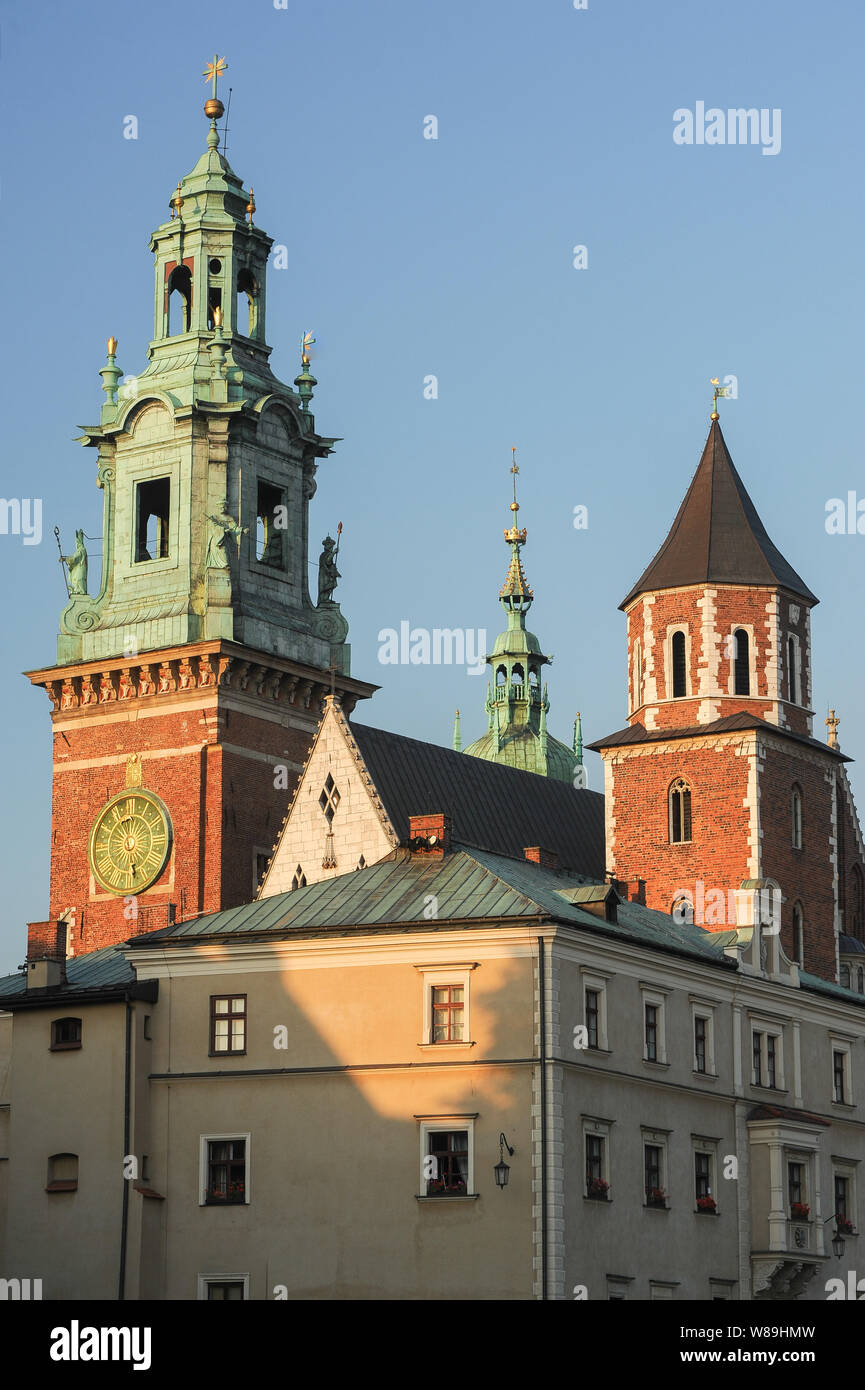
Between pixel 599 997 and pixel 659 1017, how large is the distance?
3.00 meters

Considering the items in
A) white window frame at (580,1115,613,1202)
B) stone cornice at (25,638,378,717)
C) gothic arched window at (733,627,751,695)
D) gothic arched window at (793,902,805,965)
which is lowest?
white window frame at (580,1115,613,1202)

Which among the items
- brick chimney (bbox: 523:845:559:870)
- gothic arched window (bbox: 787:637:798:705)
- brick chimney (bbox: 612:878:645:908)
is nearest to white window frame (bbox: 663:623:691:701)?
gothic arched window (bbox: 787:637:798:705)

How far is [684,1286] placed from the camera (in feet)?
209

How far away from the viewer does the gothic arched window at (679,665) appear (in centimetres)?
8175

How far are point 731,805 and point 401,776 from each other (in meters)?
9.79

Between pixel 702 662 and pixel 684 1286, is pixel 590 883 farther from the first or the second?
pixel 684 1286

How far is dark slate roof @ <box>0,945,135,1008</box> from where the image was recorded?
6894 centimetres

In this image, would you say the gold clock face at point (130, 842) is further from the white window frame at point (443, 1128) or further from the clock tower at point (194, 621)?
the white window frame at point (443, 1128)

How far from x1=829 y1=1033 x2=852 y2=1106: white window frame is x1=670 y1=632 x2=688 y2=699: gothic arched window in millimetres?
12589

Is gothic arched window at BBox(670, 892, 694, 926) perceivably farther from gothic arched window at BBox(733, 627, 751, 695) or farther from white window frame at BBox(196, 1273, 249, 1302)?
white window frame at BBox(196, 1273, 249, 1302)

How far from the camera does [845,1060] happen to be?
74.4 metres

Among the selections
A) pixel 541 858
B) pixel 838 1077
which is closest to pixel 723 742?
pixel 541 858
